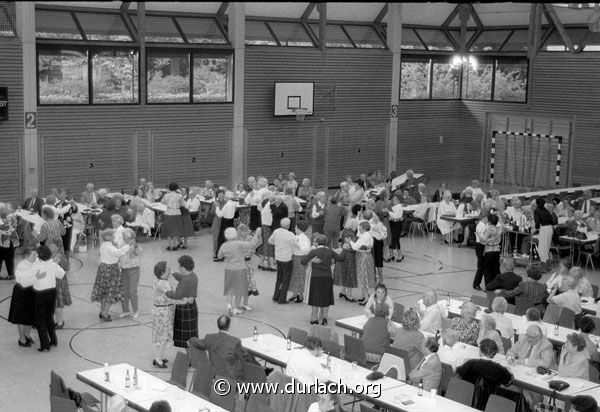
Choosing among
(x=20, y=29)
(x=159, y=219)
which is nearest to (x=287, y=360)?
(x=159, y=219)

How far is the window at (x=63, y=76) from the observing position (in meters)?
23.0

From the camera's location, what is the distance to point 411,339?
10805mm

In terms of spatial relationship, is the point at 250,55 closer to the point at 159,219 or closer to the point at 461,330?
the point at 159,219

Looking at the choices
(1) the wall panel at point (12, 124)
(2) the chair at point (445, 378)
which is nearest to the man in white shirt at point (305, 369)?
(2) the chair at point (445, 378)

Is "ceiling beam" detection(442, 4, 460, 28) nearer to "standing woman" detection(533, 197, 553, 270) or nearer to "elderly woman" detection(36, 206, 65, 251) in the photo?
"standing woman" detection(533, 197, 553, 270)

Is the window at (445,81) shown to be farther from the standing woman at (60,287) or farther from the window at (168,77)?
the standing woman at (60,287)

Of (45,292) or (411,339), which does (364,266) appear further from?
(45,292)

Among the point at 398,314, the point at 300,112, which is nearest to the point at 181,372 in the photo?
the point at 398,314

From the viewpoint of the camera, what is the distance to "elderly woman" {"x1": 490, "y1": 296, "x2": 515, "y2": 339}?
38.3 feet

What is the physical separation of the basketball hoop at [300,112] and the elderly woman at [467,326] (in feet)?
58.0

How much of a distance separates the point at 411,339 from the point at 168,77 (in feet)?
54.0

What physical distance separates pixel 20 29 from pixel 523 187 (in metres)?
17.9

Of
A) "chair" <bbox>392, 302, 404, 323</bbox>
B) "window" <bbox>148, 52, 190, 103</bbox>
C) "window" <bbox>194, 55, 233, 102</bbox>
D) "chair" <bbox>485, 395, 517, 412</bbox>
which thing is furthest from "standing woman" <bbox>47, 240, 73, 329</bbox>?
"window" <bbox>194, 55, 233, 102</bbox>

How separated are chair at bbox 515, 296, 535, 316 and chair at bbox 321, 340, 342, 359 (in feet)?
13.7
